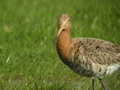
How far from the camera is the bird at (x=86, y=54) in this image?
27.9 ft

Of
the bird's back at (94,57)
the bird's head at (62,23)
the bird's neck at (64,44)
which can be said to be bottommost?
the bird's back at (94,57)

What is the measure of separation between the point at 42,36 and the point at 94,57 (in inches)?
139

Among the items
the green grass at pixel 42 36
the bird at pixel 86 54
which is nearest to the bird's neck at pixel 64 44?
the bird at pixel 86 54

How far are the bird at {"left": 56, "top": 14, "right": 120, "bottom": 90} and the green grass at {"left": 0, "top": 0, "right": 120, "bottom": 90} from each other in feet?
0.92

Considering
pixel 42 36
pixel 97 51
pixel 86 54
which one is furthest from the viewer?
pixel 42 36

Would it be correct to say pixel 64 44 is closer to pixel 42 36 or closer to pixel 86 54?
pixel 86 54

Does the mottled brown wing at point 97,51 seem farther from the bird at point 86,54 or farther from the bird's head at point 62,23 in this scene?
the bird's head at point 62,23

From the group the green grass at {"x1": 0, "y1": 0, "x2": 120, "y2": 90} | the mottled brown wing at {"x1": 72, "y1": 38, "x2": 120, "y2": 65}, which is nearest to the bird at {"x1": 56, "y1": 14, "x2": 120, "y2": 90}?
the mottled brown wing at {"x1": 72, "y1": 38, "x2": 120, "y2": 65}

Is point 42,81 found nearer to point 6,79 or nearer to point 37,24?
point 6,79

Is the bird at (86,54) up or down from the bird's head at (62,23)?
down

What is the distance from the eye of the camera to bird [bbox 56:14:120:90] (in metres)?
8.51

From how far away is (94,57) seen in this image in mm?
8727

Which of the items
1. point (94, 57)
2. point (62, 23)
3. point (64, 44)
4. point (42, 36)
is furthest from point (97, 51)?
point (42, 36)

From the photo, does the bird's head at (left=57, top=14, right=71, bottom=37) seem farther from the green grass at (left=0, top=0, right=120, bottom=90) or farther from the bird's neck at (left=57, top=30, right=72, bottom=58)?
the green grass at (left=0, top=0, right=120, bottom=90)
